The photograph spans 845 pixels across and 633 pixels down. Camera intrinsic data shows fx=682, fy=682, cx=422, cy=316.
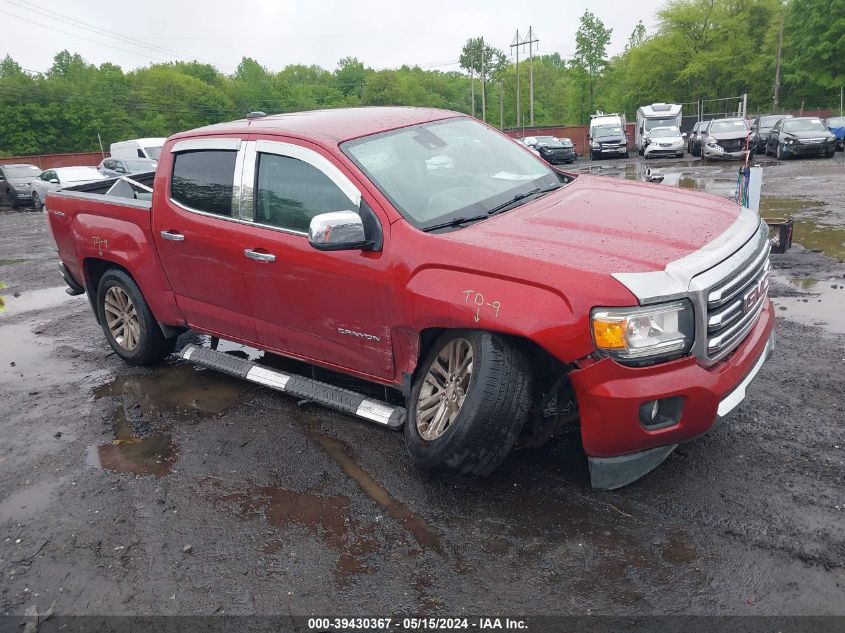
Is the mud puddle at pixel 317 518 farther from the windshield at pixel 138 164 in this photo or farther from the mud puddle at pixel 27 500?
Answer: the windshield at pixel 138 164

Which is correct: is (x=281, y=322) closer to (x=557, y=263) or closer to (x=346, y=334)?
(x=346, y=334)

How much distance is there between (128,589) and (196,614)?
1.39 feet

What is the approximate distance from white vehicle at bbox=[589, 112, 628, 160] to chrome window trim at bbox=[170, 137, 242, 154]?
97.6 ft

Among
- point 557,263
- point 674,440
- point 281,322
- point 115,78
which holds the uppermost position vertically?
point 115,78

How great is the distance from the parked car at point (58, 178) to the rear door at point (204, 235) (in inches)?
737

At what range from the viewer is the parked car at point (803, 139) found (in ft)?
75.2

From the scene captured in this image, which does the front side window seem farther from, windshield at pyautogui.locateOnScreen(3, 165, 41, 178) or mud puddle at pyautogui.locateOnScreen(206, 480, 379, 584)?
windshield at pyautogui.locateOnScreen(3, 165, 41, 178)

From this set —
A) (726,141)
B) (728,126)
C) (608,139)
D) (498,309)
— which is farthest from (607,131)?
(498,309)

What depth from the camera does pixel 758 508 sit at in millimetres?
3203

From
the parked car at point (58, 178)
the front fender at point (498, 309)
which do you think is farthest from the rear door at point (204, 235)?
the parked car at point (58, 178)

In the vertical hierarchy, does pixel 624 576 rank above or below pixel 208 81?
below

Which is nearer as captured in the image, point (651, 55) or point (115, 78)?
point (651, 55)

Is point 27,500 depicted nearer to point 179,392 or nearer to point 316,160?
point 179,392

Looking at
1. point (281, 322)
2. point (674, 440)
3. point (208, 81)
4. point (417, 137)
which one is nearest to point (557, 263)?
point (674, 440)
